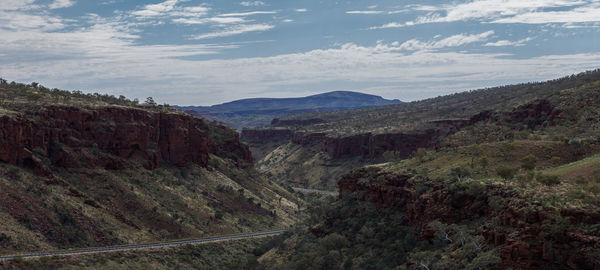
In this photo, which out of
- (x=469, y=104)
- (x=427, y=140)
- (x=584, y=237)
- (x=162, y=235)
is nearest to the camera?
(x=584, y=237)

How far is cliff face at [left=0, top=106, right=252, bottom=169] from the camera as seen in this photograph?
201ft

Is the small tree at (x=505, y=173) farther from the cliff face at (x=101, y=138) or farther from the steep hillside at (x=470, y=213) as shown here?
the cliff face at (x=101, y=138)

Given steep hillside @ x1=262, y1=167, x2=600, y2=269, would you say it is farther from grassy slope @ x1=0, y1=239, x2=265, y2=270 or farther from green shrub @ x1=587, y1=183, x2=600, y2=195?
grassy slope @ x1=0, y1=239, x2=265, y2=270

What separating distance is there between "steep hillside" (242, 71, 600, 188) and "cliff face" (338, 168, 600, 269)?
2206cm

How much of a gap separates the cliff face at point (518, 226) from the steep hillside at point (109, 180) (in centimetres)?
3283

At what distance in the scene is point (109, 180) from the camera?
67.3 m

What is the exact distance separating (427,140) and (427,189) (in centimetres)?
8652

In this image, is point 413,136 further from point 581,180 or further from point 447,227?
point 581,180

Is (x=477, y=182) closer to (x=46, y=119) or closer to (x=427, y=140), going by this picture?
(x=46, y=119)

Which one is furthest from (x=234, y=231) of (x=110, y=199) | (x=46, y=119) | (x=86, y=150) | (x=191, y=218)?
(x=46, y=119)

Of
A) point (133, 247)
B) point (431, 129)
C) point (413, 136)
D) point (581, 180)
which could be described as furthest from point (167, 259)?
point (431, 129)

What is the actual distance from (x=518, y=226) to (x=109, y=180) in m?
51.1

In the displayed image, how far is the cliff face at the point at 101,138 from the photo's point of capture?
61188mm

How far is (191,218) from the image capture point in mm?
69562
